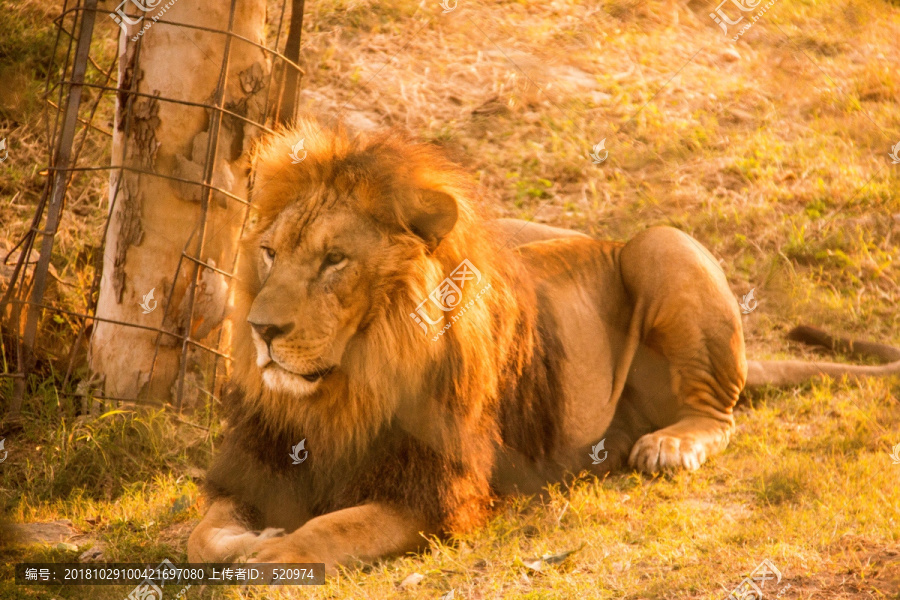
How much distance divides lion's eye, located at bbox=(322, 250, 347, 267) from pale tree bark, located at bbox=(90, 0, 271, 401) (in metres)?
1.86

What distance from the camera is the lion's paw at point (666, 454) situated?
4309 millimetres

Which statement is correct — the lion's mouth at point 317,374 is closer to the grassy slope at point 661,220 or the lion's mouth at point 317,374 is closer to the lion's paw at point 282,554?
the lion's paw at point 282,554

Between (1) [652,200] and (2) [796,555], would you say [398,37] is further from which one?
(2) [796,555]

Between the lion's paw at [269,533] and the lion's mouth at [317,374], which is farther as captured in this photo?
the lion's paw at [269,533]

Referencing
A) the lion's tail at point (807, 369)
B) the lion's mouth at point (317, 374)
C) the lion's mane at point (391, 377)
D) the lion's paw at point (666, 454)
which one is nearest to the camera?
the lion's mouth at point (317, 374)

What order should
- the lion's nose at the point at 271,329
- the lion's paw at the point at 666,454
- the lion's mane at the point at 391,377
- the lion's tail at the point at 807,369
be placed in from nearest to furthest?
1. the lion's nose at the point at 271,329
2. the lion's mane at the point at 391,377
3. the lion's paw at the point at 666,454
4. the lion's tail at the point at 807,369

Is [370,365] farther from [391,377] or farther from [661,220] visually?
[661,220]

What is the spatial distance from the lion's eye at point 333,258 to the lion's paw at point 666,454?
79.6 inches

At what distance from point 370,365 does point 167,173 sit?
221 centimetres

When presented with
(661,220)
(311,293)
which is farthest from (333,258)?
(661,220)

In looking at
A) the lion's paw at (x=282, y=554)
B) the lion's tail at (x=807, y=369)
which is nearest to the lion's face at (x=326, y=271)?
the lion's paw at (x=282, y=554)

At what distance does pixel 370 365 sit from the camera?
3248 mm

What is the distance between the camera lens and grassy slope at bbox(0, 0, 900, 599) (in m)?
3.24

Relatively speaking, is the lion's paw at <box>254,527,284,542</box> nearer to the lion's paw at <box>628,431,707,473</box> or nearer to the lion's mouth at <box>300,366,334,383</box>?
the lion's mouth at <box>300,366,334,383</box>
